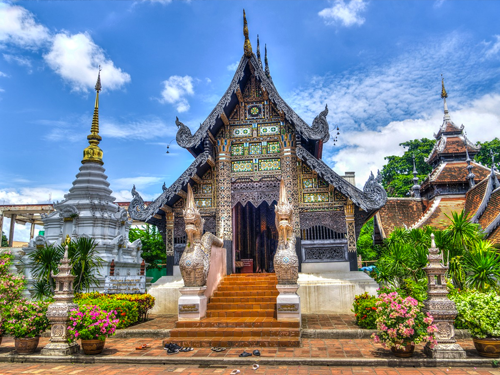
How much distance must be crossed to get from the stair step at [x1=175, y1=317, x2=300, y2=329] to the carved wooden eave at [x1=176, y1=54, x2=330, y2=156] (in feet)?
16.6

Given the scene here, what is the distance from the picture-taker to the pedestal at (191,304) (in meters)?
8.03

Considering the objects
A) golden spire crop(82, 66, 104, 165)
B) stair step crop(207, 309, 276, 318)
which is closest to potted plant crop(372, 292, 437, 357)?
stair step crop(207, 309, 276, 318)

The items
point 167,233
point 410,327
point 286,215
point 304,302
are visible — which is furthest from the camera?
point 167,233

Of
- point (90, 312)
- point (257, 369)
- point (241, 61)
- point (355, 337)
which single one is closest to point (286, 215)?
point (355, 337)

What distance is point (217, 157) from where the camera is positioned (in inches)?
459

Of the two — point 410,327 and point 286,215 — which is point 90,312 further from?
point 410,327

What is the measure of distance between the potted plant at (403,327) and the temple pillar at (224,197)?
5610 mm

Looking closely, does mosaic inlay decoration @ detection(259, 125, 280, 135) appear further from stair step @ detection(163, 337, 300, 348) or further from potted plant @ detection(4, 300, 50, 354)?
potted plant @ detection(4, 300, 50, 354)

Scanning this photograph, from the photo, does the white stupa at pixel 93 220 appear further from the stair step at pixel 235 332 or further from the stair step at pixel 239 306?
the stair step at pixel 235 332

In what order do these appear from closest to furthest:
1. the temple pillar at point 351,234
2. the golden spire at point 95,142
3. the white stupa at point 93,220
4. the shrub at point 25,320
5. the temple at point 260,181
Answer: the shrub at point 25,320, the temple pillar at point 351,234, the temple at point 260,181, the white stupa at point 93,220, the golden spire at point 95,142

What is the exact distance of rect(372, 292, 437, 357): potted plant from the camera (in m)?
5.95

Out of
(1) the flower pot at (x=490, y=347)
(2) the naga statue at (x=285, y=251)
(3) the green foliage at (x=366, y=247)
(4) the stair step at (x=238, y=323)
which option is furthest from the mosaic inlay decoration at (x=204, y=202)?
(3) the green foliage at (x=366, y=247)

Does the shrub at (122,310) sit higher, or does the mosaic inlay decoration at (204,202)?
the mosaic inlay decoration at (204,202)

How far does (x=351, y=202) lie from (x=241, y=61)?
5.21 m
